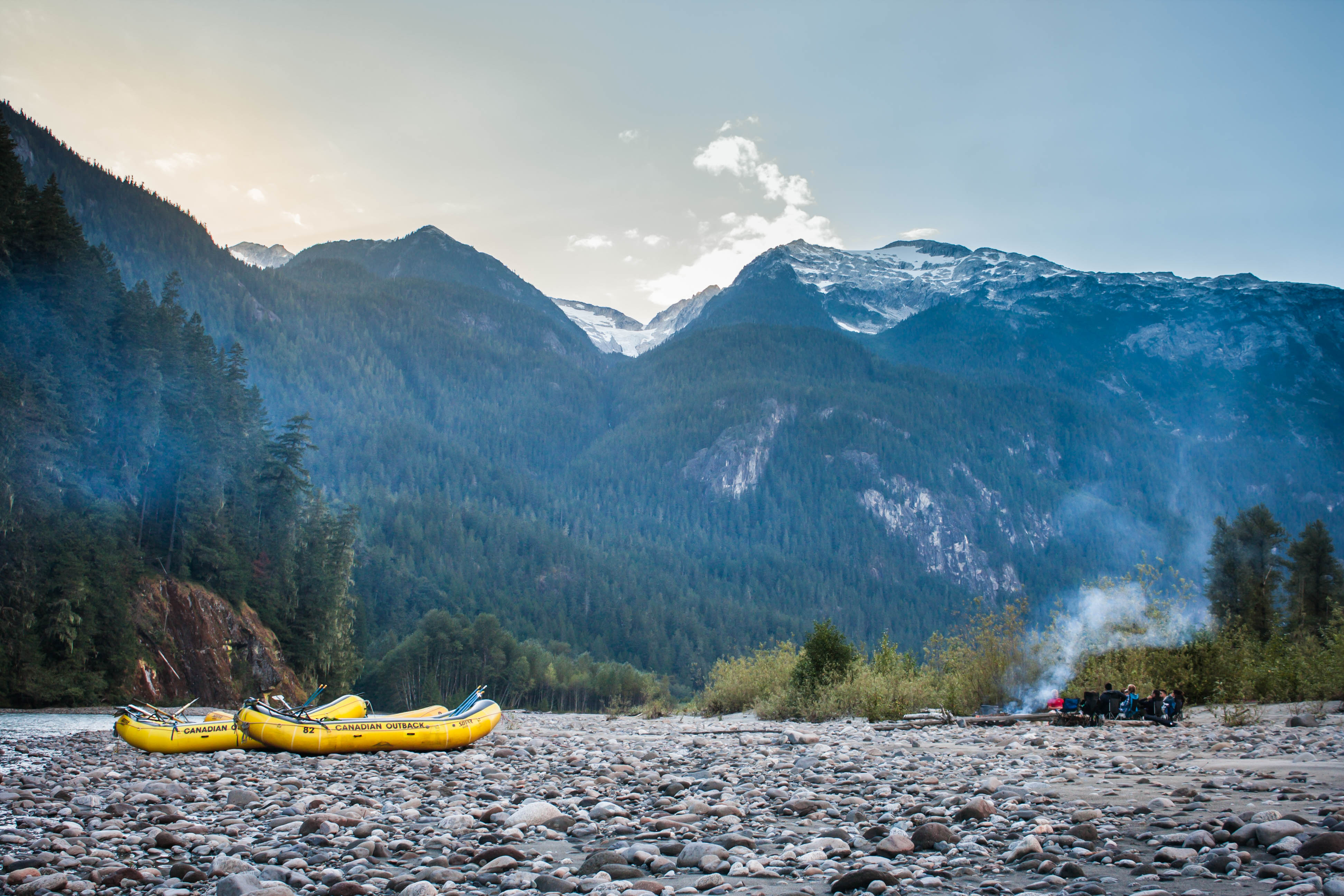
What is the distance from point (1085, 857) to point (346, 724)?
14.6m

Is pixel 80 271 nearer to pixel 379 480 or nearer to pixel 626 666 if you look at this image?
pixel 626 666

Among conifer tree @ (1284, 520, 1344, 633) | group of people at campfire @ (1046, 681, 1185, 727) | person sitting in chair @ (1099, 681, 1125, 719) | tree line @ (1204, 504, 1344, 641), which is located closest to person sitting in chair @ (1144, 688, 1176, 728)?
group of people at campfire @ (1046, 681, 1185, 727)

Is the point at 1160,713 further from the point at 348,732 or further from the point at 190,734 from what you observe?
the point at 190,734

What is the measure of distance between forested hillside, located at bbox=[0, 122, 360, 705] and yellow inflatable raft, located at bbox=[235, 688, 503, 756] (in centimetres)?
2334

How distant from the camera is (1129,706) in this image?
1961 centimetres

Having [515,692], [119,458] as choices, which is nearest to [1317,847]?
[119,458]

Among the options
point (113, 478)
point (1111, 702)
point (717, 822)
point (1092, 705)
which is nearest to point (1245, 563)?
point (1111, 702)

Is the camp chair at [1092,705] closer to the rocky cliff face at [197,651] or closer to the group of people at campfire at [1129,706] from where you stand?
the group of people at campfire at [1129,706]

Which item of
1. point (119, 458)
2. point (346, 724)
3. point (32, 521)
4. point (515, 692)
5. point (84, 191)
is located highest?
point (84, 191)

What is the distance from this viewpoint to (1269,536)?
178ft

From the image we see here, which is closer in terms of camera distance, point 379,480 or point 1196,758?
point 1196,758

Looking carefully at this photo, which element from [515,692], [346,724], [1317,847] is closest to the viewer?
[1317,847]

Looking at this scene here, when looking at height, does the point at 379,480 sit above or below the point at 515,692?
above

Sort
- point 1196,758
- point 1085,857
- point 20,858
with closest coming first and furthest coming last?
point 1085,857 → point 20,858 → point 1196,758
